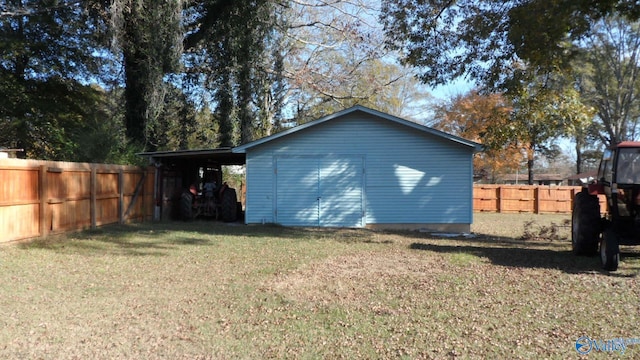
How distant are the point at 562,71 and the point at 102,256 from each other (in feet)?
38.4

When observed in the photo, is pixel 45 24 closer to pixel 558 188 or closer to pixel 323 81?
pixel 323 81

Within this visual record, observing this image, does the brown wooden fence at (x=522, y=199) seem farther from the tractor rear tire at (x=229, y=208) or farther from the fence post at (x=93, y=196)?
the fence post at (x=93, y=196)

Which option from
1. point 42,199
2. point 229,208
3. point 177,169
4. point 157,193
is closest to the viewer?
point 42,199

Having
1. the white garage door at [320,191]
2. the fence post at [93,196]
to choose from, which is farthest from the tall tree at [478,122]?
the fence post at [93,196]

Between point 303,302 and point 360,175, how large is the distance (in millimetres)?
9544

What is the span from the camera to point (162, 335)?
5094mm

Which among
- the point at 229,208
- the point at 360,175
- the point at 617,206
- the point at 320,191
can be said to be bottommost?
the point at 229,208

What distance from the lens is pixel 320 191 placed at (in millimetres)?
15773

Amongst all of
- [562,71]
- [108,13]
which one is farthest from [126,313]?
[108,13]

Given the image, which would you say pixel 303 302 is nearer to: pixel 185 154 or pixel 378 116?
pixel 378 116

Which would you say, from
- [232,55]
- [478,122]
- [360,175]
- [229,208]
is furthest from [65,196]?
[478,122]

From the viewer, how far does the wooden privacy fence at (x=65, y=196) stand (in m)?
9.90

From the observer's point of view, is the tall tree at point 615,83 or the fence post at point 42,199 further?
the tall tree at point 615,83

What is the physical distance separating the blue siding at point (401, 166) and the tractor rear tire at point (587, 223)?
18.9ft
